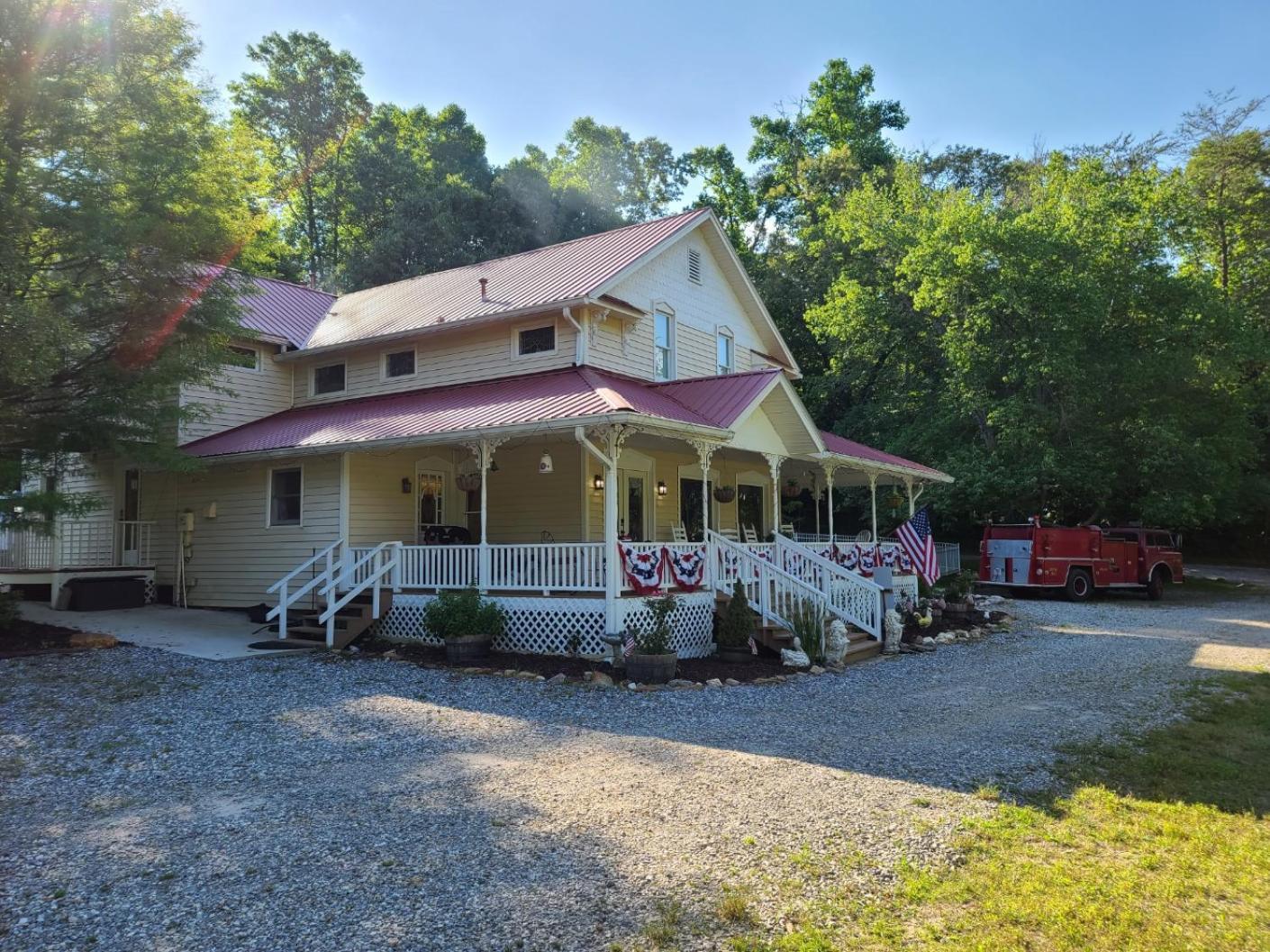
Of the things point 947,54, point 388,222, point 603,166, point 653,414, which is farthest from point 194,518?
point 603,166

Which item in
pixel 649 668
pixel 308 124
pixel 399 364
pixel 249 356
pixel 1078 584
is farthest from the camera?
pixel 308 124

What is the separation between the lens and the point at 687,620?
1242 centimetres

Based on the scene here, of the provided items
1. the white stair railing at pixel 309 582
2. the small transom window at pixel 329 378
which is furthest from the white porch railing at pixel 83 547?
the small transom window at pixel 329 378

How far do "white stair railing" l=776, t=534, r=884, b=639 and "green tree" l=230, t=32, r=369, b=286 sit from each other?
35329 mm

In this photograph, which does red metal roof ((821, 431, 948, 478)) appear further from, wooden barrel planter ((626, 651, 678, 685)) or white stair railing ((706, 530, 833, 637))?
wooden barrel planter ((626, 651, 678, 685))

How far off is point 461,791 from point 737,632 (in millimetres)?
6372

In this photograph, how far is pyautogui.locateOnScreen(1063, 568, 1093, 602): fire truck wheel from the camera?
2236 cm

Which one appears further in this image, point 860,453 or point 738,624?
point 860,453

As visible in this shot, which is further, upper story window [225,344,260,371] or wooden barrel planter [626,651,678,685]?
upper story window [225,344,260,371]

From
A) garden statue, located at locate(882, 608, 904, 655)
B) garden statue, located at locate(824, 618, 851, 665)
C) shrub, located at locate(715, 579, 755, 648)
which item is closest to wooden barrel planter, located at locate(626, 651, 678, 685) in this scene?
shrub, located at locate(715, 579, 755, 648)

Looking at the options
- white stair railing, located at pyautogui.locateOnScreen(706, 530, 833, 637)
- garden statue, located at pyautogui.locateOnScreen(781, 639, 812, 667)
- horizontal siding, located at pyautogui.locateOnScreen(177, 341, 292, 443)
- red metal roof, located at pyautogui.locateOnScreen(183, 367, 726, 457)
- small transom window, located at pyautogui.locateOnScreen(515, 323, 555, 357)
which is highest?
small transom window, located at pyautogui.locateOnScreen(515, 323, 555, 357)

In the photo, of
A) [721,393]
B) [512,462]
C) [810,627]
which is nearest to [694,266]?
[721,393]

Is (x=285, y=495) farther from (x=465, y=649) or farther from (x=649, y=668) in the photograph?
(x=649, y=668)

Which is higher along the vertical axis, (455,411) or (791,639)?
(455,411)
